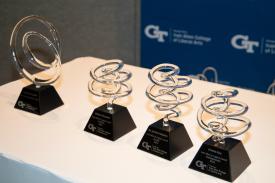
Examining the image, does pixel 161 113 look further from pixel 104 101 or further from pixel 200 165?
pixel 200 165

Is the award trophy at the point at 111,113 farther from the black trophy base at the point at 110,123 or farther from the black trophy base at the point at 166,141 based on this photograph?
the black trophy base at the point at 166,141

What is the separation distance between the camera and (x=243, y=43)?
2.59 metres

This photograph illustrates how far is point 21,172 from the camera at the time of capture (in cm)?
116

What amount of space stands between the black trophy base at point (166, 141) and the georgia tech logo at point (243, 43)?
1552mm

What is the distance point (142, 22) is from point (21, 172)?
1.93 meters

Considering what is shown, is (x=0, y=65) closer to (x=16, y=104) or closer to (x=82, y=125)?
(x=16, y=104)

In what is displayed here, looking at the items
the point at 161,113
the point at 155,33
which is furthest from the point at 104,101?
the point at 155,33

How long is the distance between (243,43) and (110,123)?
1594 millimetres

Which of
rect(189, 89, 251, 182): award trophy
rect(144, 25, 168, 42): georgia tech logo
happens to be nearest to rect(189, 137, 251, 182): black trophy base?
rect(189, 89, 251, 182): award trophy

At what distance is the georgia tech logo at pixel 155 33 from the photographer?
2879 mm

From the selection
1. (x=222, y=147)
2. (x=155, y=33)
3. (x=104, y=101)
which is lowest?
(x=155, y=33)

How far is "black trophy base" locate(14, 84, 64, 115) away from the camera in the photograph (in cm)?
138

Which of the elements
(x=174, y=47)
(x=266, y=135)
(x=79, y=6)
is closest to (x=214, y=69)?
(x=174, y=47)

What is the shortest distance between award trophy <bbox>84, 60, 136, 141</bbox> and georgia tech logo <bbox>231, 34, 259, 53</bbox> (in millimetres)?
1500
